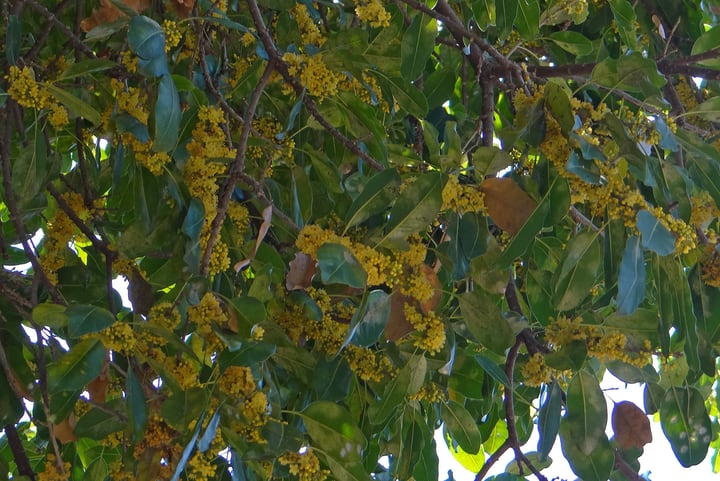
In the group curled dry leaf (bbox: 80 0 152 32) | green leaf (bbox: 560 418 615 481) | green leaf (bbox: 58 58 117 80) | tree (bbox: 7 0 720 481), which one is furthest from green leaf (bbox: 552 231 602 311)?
curled dry leaf (bbox: 80 0 152 32)

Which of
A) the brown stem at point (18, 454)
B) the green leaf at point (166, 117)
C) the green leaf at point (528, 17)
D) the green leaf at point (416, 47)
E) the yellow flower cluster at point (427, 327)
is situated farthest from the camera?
the green leaf at point (528, 17)

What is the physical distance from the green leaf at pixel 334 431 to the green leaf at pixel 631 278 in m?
0.39

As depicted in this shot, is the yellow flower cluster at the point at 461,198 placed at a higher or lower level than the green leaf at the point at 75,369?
higher

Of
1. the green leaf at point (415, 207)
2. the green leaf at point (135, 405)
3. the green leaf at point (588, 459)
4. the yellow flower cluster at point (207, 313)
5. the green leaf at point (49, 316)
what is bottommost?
the green leaf at point (135, 405)

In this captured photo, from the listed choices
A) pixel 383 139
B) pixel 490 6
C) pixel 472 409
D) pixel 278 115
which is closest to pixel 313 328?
pixel 383 139

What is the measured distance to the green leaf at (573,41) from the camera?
1864 mm

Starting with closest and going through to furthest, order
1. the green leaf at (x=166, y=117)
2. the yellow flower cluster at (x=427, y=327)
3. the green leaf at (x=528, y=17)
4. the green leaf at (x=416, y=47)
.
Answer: the green leaf at (x=166, y=117), the yellow flower cluster at (x=427, y=327), the green leaf at (x=416, y=47), the green leaf at (x=528, y=17)

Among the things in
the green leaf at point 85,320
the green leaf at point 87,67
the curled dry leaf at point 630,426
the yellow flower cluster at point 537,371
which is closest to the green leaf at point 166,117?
the green leaf at point 87,67

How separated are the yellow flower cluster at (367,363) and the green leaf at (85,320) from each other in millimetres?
395

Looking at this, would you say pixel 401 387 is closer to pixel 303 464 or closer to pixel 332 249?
pixel 303 464

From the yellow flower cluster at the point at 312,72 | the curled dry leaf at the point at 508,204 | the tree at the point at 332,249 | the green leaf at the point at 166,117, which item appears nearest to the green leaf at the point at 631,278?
the tree at the point at 332,249

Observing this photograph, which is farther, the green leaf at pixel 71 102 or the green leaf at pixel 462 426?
the green leaf at pixel 462 426

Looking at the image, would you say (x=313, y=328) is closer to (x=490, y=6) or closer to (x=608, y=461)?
(x=608, y=461)

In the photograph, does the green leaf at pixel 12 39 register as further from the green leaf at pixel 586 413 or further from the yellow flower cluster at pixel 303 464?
the green leaf at pixel 586 413
